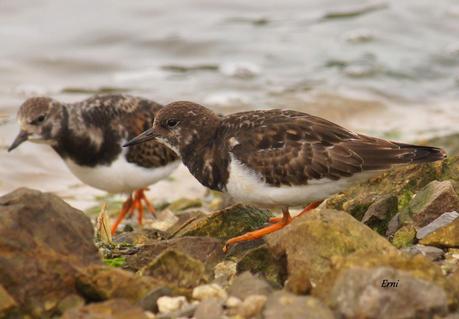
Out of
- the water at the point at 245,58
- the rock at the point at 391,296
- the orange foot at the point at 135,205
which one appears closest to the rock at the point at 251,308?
the rock at the point at 391,296

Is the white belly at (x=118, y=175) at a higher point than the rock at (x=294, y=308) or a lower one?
lower

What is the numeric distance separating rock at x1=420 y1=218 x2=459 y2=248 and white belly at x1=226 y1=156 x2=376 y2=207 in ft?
1.62

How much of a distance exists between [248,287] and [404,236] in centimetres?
94

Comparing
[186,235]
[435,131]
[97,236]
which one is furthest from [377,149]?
[435,131]

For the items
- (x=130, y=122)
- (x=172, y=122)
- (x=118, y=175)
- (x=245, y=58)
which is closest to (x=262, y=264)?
(x=172, y=122)

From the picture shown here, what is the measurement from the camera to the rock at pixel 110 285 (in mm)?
2854

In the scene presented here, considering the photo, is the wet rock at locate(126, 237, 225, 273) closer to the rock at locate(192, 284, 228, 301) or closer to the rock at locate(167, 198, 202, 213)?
the rock at locate(192, 284, 228, 301)

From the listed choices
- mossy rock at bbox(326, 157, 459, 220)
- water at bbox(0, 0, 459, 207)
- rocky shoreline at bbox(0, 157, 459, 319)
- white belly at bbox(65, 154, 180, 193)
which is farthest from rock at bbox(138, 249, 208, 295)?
water at bbox(0, 0, 459, 207)

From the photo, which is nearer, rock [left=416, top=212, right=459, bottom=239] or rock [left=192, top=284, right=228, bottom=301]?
rock [left=192, top=284, right=228, bottom=301]

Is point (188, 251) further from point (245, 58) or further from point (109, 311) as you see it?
point (245, 58)

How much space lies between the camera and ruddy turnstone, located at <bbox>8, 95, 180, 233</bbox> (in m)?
5.07

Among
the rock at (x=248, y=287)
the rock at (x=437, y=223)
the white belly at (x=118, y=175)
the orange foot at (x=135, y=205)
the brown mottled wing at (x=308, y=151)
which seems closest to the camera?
the rock at (x=248, y=287)

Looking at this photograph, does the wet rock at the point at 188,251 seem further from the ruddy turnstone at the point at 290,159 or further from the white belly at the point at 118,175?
the white belly at the point at 118,175

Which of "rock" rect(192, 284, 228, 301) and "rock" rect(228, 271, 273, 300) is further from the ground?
"rock" rect(228, 271, 273, 300)
